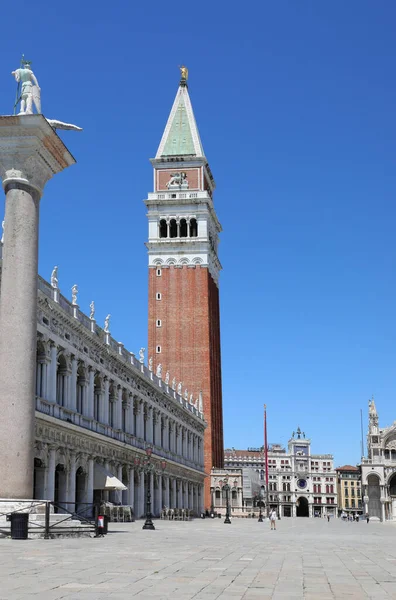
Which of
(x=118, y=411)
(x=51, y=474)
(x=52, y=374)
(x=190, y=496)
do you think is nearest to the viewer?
(x=51, y=474)

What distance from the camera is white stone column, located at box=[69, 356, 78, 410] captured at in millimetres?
45000

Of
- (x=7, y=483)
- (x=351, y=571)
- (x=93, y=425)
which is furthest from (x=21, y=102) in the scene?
(x=93, y=425)

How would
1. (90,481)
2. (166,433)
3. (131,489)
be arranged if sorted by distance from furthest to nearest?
1. (166,433)
2. (131,489)
3. (90,481)

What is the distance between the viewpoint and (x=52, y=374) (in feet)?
138

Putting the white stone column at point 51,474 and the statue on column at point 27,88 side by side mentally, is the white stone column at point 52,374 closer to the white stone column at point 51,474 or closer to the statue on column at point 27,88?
the white stone column at point 51,474

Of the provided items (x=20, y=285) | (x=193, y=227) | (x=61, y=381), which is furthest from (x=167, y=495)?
(x=20, y=285)

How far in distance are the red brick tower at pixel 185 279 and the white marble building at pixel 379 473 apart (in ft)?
79.3

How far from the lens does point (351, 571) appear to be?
1678 cm

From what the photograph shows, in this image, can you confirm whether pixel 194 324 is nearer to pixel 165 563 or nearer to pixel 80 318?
pixel 80 318

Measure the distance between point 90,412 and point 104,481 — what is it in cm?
421

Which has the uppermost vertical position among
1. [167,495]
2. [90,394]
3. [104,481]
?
[90,394]

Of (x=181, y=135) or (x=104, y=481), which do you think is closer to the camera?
(x=104, y=481)

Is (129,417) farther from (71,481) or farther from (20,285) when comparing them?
(20,285)

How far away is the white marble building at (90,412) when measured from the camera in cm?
4097
